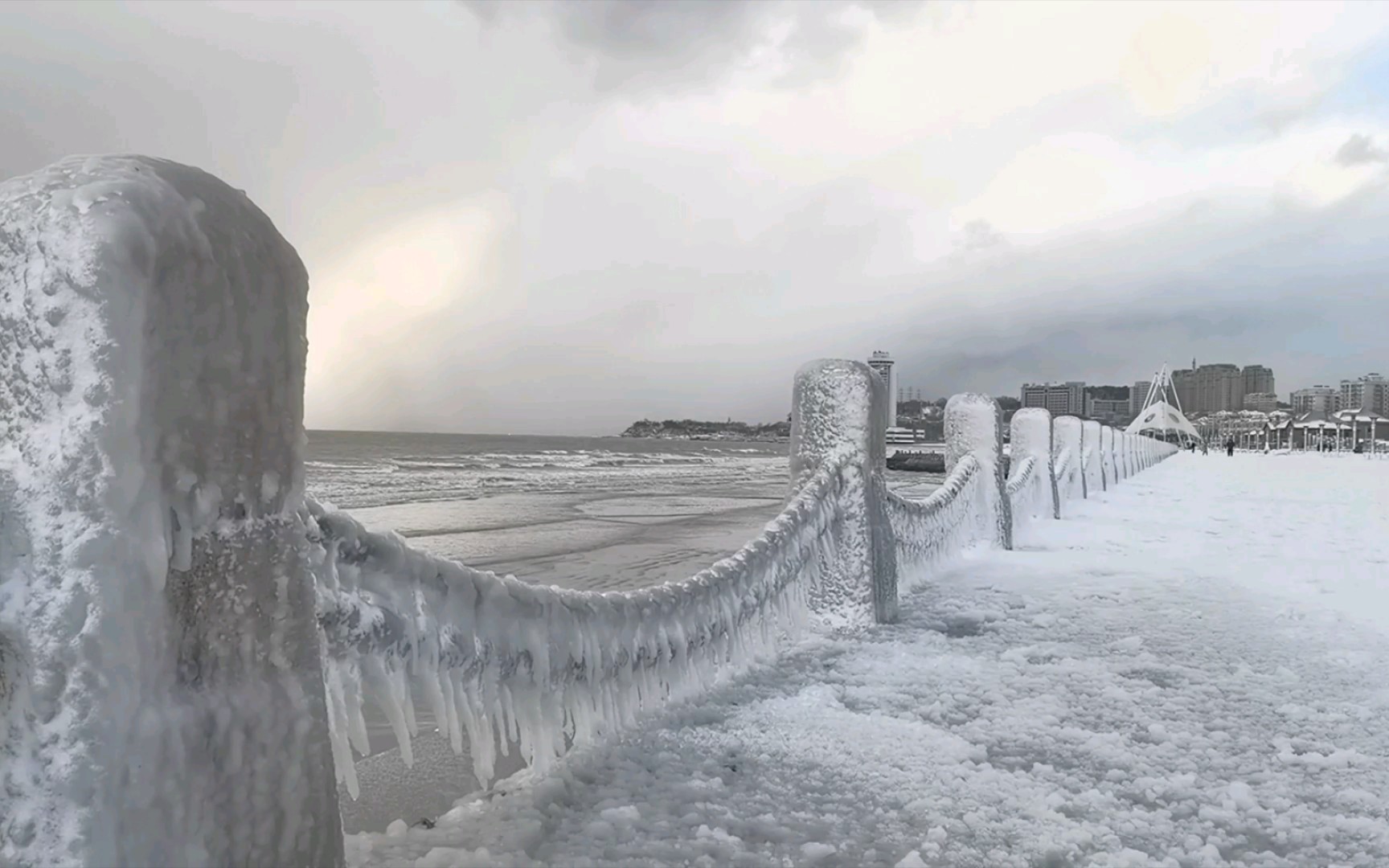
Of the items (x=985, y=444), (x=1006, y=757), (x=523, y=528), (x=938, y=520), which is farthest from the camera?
(x=523, y=528)

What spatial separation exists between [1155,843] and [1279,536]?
23.4ft

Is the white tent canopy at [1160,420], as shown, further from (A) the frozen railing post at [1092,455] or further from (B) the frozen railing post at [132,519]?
(B) the frozen railing post at [132,519]

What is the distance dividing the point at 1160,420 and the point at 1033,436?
213ft

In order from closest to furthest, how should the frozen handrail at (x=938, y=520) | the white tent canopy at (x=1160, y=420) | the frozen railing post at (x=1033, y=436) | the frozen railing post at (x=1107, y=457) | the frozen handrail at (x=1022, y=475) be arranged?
the frozen handrail at (x=938, y=520), the frozen handrail at (x=1022, y=475), the frozen railing post at (x=1033, y=436), the frozen railing post at (x=1107, y=457), the white tent canopy at (x=1160, y=420)

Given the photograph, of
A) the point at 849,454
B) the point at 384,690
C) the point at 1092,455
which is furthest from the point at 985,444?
the point at 1092,455

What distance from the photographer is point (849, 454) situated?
12.3ft

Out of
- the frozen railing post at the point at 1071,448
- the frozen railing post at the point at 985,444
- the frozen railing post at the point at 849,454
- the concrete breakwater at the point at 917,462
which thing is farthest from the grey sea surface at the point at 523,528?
the concrete breakwater at the point at 917,462

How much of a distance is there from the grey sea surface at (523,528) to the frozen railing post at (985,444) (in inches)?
109

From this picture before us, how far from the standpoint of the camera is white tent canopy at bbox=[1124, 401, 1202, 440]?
6412cm

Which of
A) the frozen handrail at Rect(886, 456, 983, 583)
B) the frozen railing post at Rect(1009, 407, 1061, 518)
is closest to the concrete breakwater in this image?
the frozen railing post at Rect(1009, 407, 1061, 518)

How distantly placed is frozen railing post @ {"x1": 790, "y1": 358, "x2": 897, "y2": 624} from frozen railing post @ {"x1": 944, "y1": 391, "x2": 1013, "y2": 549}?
3.05 m

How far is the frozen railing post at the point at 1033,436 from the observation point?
9023mm

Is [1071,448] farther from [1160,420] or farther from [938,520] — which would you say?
[1160,420]

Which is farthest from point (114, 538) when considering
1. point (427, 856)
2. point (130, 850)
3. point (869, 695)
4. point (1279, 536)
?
point (1279, 536)
